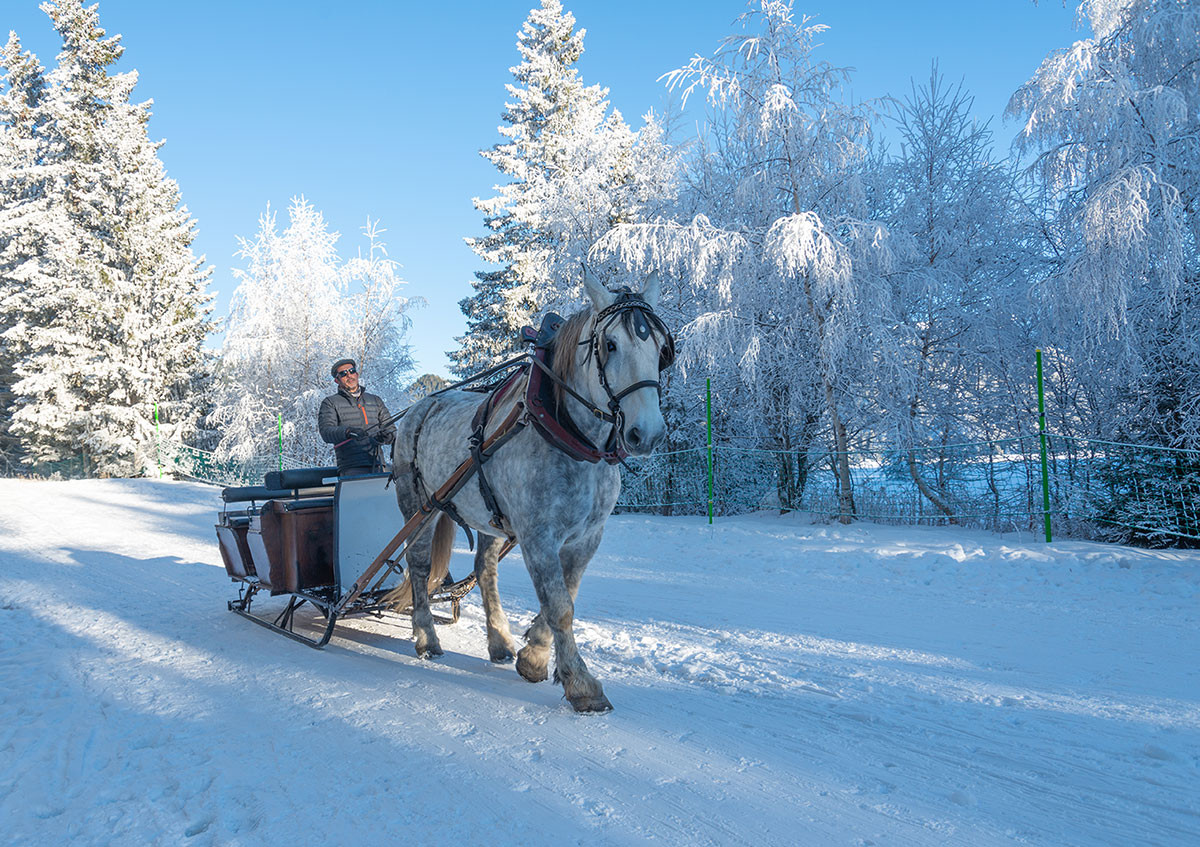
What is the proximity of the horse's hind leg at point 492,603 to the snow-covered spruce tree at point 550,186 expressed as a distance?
399 inches

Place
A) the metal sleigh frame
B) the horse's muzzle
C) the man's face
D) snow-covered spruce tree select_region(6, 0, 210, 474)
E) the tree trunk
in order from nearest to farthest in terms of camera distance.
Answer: the horse's muzzle → the metal sleigh frame → the man's face → the tree trunk → snow-covered spruce tree select_region(6, 0, 210, 474)

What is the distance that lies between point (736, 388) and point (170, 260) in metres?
22.3

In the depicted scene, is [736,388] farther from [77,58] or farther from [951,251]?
[77,58]

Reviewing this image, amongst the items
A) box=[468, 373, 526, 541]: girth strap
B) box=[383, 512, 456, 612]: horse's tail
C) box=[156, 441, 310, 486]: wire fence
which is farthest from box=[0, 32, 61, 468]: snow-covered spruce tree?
box=[468, 373, 526, 541]: girth strap

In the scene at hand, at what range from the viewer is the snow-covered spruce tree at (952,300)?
10898 mm

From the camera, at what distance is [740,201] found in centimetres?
1168

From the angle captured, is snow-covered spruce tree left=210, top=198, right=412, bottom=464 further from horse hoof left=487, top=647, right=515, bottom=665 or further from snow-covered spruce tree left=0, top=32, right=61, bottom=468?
horse hoof left=487, top=647, right=515, bottom=665

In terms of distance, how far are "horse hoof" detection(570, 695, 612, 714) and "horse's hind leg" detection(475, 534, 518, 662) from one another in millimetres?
1193

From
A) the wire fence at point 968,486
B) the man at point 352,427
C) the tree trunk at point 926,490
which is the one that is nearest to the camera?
the man at point 352,427

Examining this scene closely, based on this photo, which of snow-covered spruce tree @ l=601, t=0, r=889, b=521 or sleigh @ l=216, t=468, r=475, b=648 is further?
snow-covered spruce tree @ l=601, t=0, r=889, b=521

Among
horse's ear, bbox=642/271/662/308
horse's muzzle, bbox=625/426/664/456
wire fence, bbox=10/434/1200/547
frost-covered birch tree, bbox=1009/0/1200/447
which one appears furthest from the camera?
wire fence, bbox=10/434/1200/547

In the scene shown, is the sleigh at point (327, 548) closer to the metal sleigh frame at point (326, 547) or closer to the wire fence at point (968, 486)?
the metal sleigh frame at point (326, 547)

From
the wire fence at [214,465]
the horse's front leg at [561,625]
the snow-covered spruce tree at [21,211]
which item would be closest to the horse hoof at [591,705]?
the horse's front leg at [561,625]

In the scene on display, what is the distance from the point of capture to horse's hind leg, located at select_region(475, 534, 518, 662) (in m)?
4.84
